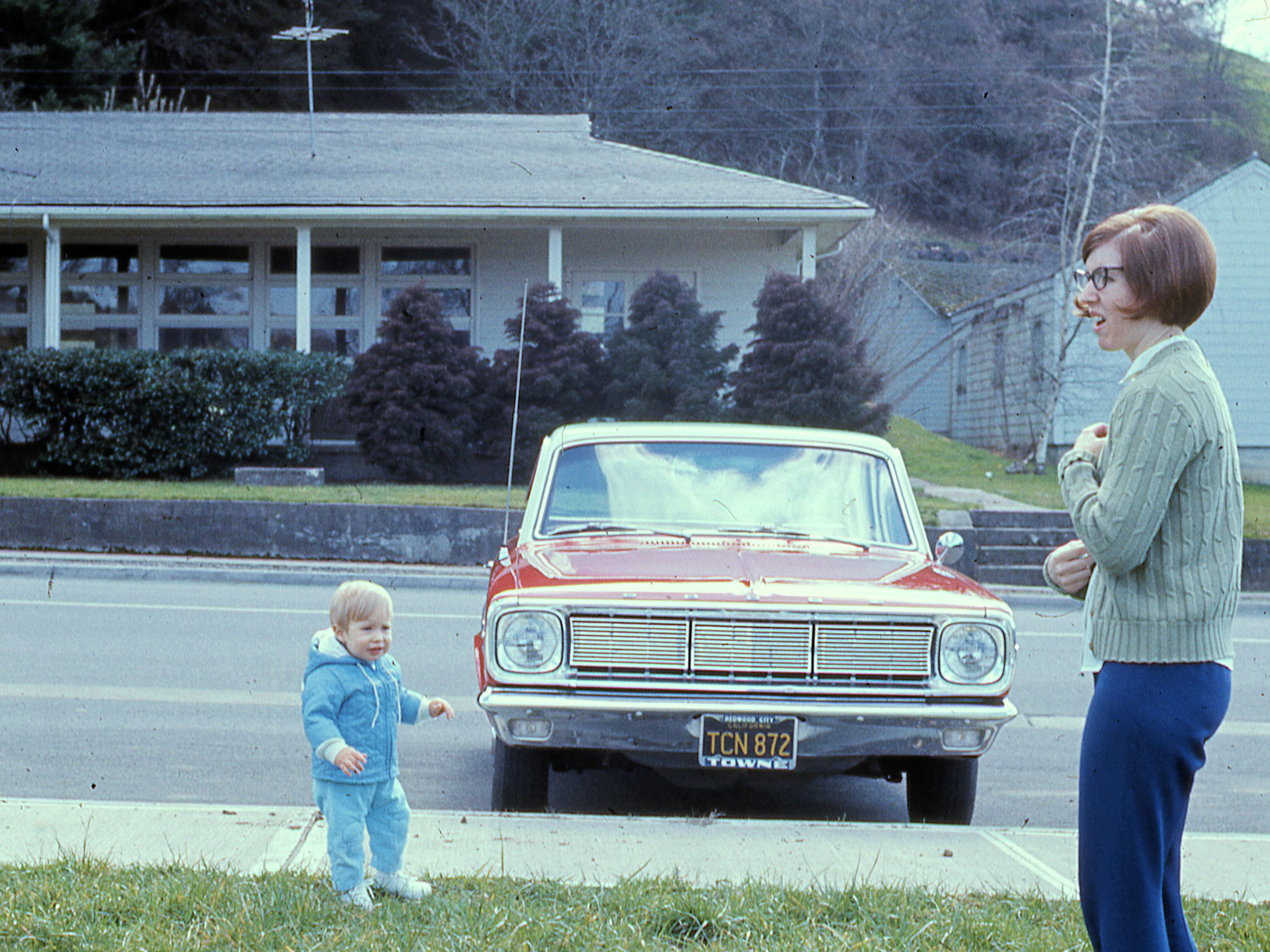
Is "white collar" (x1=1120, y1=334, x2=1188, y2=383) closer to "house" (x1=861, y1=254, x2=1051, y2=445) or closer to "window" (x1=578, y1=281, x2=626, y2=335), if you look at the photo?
"window" (x1=578, y1=281, x2=626, y2=335)

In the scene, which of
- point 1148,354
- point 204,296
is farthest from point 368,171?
point 1148,354

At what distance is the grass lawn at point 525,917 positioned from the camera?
345 centimetres

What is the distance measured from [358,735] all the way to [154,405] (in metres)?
15.7

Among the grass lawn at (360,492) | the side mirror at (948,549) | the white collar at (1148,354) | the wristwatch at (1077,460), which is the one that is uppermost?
the white collar at (1148,354)

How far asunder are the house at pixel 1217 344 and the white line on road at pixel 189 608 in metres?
17.7

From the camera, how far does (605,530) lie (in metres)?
5.86

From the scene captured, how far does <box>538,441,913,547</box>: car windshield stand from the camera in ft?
19.5

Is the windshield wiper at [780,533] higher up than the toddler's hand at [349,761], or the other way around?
the windshield wiper at [780,533]

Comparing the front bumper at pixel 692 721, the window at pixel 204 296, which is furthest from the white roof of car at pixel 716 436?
the window at pixel 204 296

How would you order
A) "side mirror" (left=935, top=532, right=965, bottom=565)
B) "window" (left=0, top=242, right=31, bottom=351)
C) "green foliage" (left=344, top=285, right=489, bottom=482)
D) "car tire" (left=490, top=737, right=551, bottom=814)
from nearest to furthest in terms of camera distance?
"car tire" (left=490, top=737, right=551, bottom=814) < "side mirror" (left=935, top=532, right=965, bottom=565) < "green foliage" (left=344, top=285, right=489, bottom=482) < "window" (left=0, top=242, right=31, bottom=351)

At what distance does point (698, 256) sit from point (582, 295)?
7.14 feet

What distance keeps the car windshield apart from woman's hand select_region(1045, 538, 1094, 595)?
3.07 meters

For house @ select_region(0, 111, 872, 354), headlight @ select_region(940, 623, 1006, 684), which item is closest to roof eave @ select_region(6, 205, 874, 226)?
house @ select_region(0, 111, 872, 354)

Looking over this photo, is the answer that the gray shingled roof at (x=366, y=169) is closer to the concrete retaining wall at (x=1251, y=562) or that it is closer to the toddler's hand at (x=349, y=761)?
the concrete retaining wall at (x=1251, y=562)
